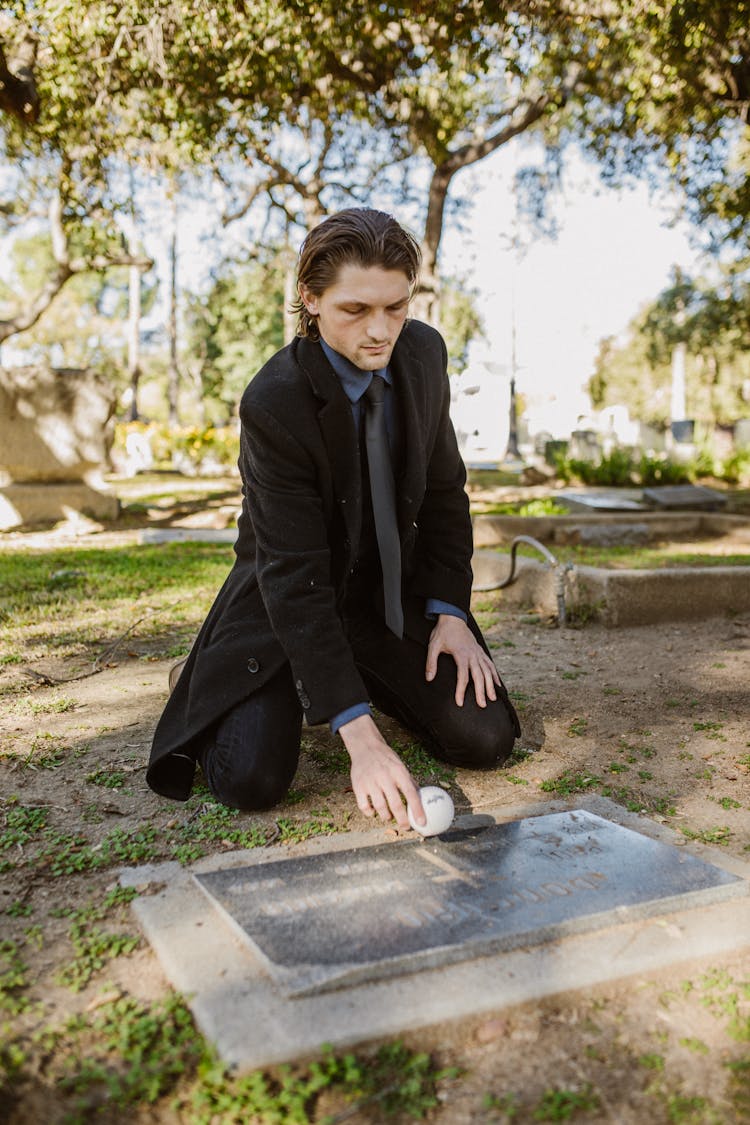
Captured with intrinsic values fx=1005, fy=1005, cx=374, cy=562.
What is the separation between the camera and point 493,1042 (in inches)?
67.1

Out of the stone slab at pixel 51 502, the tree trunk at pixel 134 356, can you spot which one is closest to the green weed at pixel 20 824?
the stone slab at pixel 51 502

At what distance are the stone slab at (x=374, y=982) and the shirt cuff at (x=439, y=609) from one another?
1.12m

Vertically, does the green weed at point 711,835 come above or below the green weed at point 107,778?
below

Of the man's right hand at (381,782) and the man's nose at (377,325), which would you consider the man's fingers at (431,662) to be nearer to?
the man's right hand at (381,782)

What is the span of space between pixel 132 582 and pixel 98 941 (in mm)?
4665

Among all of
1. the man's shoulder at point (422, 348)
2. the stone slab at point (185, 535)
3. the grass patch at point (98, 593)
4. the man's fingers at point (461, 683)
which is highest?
the man's shoulder at point (422, 348)

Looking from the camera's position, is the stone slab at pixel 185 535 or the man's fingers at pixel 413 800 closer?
the man's fingers at pixel 413 800

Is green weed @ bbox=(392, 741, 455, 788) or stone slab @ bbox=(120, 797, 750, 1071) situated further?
green weed @ bbox=(392, 741, 455, 788)

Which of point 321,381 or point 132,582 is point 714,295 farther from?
point 321,381

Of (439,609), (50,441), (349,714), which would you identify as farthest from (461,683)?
(50,441)

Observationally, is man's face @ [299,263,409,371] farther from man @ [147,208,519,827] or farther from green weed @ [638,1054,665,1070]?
green weed @ [638,1054,665,1070]

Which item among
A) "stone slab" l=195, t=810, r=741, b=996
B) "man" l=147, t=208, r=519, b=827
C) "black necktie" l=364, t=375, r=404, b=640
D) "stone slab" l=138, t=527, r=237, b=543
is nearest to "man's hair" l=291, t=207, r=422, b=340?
Result: "man" l=147, t=208, r=519, b=827

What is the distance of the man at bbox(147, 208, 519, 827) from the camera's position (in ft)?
8.46

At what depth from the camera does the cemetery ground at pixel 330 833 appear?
1.57m
